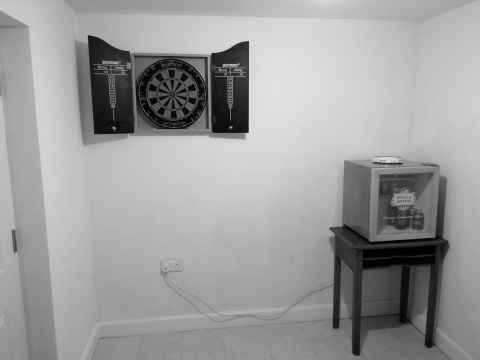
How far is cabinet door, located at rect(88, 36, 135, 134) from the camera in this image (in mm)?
2289

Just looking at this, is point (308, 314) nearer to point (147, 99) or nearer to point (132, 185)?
point (132, 185)

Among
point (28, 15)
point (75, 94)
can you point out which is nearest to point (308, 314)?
point (75, 94)

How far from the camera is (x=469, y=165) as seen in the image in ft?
7.30

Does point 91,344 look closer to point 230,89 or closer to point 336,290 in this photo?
point 336,290

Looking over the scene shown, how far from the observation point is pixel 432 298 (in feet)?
8.02

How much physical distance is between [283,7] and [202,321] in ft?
7.42

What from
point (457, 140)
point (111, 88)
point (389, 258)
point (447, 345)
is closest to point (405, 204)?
point (389, 258)

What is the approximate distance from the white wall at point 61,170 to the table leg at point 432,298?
7.49ft

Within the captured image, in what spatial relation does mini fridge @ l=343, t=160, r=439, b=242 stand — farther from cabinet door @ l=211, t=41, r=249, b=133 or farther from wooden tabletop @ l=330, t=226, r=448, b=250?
cabinet door @ l=211, t=41, r=249, b=133

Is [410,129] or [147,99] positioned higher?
[147,99]

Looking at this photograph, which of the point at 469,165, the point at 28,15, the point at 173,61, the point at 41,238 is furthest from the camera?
the point at 173,61

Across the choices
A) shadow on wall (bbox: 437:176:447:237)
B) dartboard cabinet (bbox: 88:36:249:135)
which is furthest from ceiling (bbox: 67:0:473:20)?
shadow on wall (bbox: 437:176:447:237)

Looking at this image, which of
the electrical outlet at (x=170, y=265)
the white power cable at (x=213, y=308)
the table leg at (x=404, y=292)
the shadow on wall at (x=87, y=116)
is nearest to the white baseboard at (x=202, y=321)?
the white power cable at (x=213, y=308)

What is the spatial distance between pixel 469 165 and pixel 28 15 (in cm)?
251
